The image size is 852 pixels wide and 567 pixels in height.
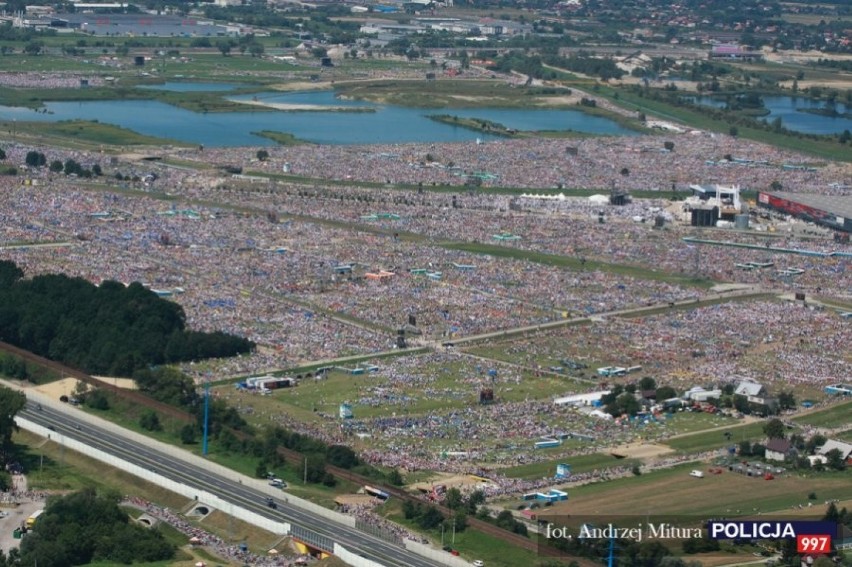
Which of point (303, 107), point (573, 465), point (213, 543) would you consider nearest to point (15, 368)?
point (213, 543)

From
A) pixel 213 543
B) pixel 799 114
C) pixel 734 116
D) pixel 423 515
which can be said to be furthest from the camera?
pixel 799 114

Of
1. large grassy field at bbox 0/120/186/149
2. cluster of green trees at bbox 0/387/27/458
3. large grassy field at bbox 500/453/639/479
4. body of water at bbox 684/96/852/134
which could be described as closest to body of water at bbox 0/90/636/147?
large grassy field at bbox 0/120/186/149

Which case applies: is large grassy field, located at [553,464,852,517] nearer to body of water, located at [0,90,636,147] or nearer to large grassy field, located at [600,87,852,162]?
body of water, located at [0,90,636,147]

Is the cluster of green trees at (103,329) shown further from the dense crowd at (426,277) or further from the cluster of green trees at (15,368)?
the cluster of green trees at (15,368)

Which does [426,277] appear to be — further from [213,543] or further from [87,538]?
[87,538]

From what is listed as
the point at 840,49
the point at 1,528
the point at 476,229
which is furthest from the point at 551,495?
the point at 840,49

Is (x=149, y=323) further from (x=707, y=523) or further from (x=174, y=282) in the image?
(x=707, y=523)
